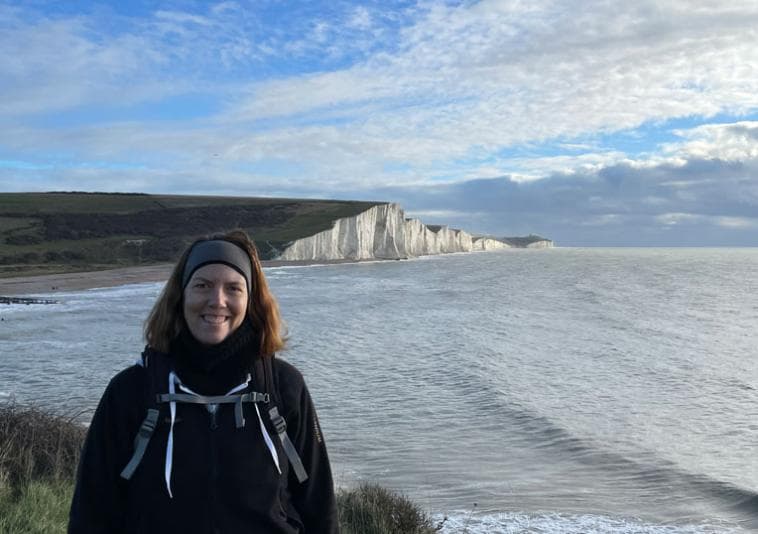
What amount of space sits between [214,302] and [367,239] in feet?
305

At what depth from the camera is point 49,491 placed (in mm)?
5281

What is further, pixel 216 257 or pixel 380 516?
pixel 380 516

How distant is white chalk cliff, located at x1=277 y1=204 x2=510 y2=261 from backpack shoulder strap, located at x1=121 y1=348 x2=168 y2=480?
77.9 m

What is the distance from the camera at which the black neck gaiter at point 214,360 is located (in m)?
2.44

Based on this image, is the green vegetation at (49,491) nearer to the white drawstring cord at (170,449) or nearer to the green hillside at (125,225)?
the white drawstring cord at (170,449)

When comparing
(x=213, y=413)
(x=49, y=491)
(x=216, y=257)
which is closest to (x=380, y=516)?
(x=49, y=491)

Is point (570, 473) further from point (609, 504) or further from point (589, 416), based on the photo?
point (589, 416)

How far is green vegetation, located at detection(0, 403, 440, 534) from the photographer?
4.79 m

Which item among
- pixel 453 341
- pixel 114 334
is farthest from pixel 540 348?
pixel 114 334

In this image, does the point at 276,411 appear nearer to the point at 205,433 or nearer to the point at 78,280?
the point at 205,433

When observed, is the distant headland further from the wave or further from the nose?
the nose

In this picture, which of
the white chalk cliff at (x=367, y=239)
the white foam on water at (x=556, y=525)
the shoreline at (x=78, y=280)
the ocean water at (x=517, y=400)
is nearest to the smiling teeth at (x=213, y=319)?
the ocean water at (x=517, y=400)

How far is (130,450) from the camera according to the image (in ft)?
7.80

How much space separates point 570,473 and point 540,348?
12255 mm
